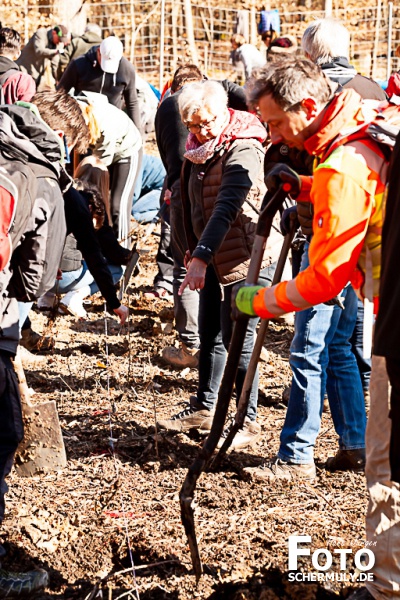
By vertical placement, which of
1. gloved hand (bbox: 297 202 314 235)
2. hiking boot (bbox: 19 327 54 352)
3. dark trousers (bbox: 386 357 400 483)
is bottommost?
hiking boot (bbox: 19 327 54 352)

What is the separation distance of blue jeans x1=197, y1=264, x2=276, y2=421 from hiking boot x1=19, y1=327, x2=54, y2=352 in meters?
2.01

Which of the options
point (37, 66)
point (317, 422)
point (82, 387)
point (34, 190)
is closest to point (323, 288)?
point (34, 190)

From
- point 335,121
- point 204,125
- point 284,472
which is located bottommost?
point 284,472

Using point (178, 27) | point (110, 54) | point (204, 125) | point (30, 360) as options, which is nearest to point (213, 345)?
point (204, 125)

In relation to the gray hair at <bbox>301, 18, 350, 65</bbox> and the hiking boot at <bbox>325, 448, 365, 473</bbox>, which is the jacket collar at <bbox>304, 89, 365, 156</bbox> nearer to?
the gray hair at <bbox>301, 18, 350, 65</bbox>

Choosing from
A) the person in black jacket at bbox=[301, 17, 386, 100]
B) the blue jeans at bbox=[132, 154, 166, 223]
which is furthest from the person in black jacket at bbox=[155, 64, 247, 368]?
the blue jeans at bbox=[132, 154, 166, 223]

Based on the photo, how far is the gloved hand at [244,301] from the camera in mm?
2887

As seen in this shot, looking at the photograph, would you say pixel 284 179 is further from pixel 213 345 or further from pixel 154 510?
pixel 213 345

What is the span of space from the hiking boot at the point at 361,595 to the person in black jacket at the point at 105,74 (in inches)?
263

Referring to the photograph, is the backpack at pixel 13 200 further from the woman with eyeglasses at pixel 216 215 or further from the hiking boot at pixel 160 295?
the hiking boot at pixel 160 295

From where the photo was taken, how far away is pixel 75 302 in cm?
725

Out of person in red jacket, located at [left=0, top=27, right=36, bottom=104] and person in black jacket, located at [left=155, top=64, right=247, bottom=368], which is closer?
person in black jacket, located at [left=155, top=64, right=247, bottom=368]

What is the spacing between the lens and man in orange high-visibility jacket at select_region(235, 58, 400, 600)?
2684mm

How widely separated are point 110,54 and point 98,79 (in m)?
0.36
